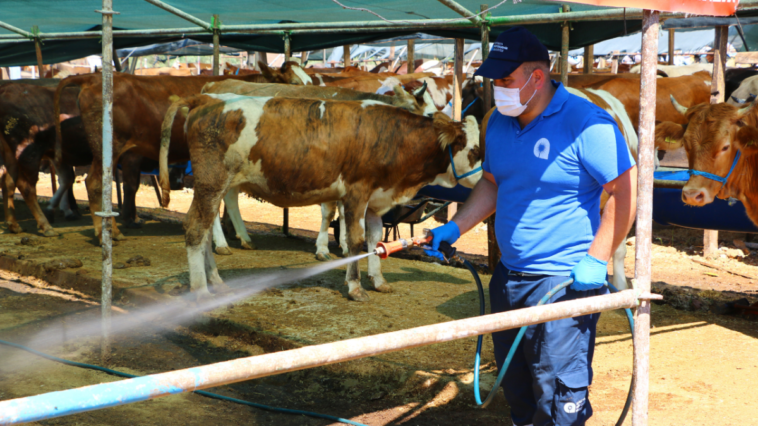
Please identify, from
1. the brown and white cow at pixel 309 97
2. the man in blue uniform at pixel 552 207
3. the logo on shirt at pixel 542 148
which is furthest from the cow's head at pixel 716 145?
the brown and white cow at pixel 309 97

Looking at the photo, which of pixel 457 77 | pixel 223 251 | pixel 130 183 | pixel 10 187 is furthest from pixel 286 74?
pixel 10 187

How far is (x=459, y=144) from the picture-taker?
6402 millimetres

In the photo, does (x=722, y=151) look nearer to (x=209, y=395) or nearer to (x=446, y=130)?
(x=446, y=130)

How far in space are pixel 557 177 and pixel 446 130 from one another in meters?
3.51

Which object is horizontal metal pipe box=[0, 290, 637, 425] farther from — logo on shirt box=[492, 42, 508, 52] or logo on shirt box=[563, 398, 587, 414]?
logo on shirt box=[492, 42, 508, 52]

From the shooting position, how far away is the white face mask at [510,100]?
2852mm

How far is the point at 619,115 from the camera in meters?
6.14

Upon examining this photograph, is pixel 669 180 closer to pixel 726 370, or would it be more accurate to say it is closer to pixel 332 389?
pixel 726 370

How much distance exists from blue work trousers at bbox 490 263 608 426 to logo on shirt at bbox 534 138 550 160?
1.82 ft

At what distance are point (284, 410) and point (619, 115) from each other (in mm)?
4165

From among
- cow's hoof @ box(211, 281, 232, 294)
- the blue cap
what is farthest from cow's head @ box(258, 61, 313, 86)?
the blue cap

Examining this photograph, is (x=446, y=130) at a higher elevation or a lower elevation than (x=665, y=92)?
lower

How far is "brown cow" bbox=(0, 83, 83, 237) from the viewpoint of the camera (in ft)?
30.7

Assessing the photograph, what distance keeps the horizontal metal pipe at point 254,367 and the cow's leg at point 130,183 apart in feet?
28.8
